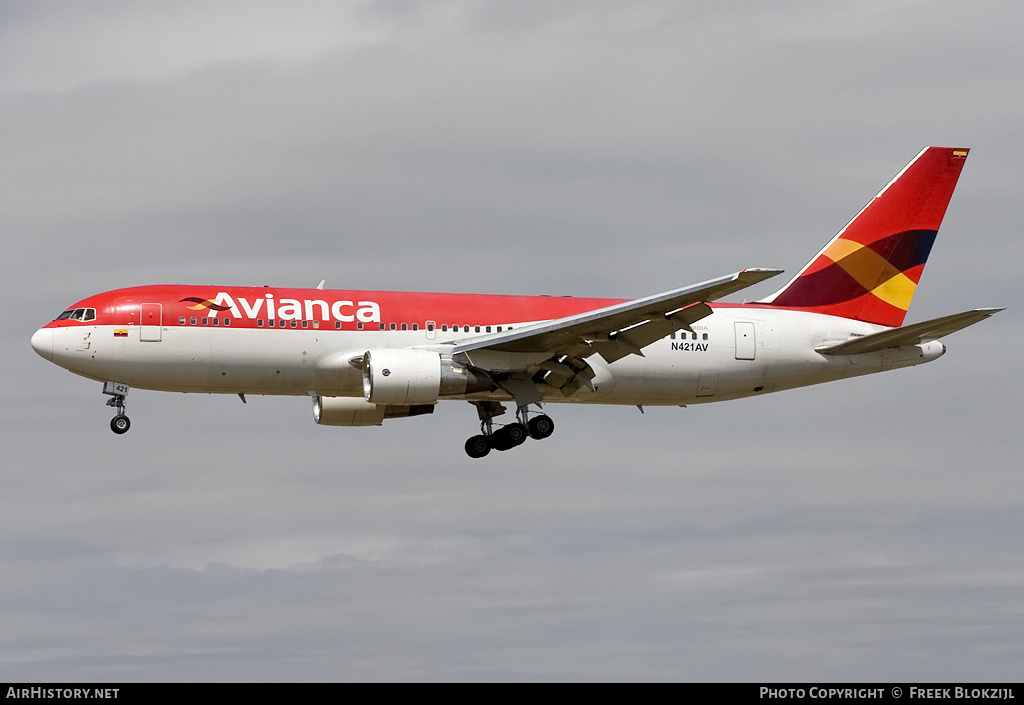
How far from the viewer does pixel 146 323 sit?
4381 centimetres

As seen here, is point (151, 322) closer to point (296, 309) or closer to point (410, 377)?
point (296, 309)

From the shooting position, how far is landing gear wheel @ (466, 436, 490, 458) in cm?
4838

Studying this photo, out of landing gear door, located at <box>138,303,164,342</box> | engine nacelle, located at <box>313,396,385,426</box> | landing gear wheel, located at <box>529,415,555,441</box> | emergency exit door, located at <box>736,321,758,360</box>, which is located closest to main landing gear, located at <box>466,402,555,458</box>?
landing gear wheel, located at <box>529,415,555,441</box>

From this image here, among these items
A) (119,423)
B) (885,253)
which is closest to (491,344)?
(119,423)

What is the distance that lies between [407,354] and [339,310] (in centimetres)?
266

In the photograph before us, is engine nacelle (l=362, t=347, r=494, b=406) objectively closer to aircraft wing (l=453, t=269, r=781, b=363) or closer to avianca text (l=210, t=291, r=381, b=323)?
aircraft wing (l=453, t=269, r=781, b=363)

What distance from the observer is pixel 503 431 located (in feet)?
157

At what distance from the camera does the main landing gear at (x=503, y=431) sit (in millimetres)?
47188

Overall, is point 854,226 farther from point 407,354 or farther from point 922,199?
point 407,354

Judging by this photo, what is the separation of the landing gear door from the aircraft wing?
28.3 ft

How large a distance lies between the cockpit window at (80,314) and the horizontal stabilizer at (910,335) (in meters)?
22.8

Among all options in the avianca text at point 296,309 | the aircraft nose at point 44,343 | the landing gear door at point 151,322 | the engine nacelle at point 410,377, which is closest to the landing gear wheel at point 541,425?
the engine nacelle at point 410,377
